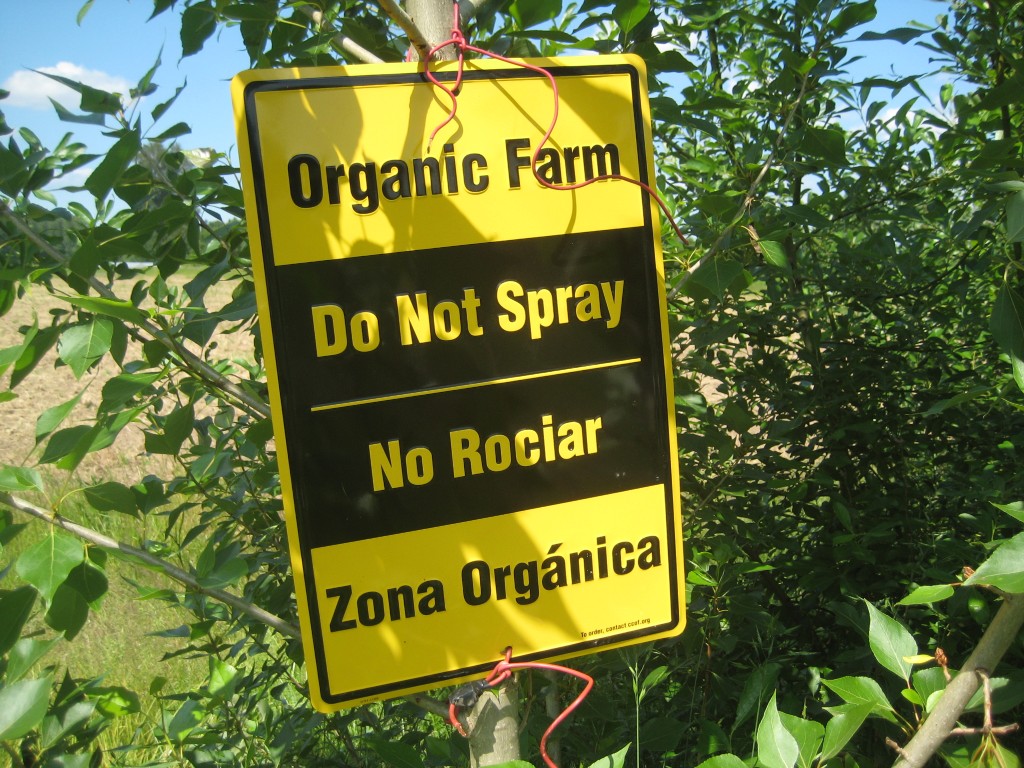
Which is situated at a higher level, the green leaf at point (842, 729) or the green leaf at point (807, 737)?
the green leaf at point (842, 729)

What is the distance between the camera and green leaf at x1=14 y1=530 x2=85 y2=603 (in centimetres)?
103

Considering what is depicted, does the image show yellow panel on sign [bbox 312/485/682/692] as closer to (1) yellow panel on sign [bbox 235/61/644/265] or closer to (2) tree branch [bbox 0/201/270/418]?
(2) tree branch [bbox 0/201/270/418]

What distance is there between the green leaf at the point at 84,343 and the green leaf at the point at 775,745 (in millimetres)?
944

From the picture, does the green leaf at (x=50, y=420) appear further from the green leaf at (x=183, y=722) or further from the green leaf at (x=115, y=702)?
the green leaf at (x=183, y=722)

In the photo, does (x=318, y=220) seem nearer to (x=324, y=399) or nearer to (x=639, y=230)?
(x=324, y=399)

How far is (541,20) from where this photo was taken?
4.27 feet

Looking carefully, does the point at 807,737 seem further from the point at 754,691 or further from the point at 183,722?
the point at 183,722

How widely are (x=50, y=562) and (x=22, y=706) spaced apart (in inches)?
7.1

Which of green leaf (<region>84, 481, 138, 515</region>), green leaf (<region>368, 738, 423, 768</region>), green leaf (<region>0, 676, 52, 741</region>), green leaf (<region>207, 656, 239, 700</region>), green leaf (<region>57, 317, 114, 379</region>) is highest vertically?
green leaf (<region>57, 317, 114, 379</region>)

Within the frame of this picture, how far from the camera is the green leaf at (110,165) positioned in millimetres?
1164

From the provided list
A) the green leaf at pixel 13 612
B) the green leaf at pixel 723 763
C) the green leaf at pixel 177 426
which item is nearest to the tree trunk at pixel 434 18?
the green leaf at pixel 177 426

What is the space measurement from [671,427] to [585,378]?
0.52 ft

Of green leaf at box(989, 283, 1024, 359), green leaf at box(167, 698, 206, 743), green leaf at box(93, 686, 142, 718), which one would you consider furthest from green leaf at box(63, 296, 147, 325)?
green leaf at box(989, 283, 1024, 359)

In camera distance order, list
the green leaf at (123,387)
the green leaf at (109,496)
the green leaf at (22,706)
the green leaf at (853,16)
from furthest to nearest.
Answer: the green leaf at (853,16), the green leaf at (109,496), the green leaf at (123,387), the green leaf at (22,706)
